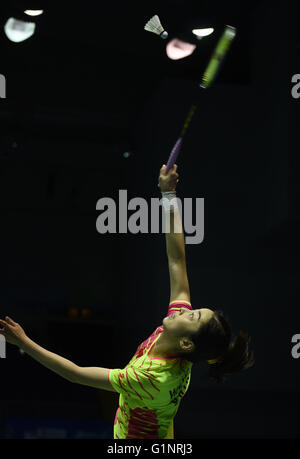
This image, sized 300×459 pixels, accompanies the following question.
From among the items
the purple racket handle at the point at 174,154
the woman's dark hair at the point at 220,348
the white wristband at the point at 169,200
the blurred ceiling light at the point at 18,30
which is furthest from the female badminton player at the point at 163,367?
the blurred ceiling light at the point at 18,30

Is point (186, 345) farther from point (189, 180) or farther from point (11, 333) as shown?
point (189, 180)

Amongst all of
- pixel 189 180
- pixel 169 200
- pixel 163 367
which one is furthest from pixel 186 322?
pixel 189 180

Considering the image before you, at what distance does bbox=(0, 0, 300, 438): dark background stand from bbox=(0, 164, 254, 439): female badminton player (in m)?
3.52

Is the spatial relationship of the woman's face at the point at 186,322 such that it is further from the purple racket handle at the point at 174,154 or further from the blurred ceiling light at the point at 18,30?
the blurred ceiling light at the point at 18,30

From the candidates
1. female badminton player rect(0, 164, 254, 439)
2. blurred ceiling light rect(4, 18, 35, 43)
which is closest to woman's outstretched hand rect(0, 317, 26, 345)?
female badminton player rect(0, 164, 254, 439)

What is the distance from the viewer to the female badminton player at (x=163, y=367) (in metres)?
3.05

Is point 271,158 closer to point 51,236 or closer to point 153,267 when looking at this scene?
point 153,267

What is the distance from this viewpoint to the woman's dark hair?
3.12 m

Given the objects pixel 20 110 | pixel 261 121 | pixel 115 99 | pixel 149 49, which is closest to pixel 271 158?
pixel 261 121

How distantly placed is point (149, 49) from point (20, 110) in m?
1.87

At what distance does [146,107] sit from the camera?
855 centimetres

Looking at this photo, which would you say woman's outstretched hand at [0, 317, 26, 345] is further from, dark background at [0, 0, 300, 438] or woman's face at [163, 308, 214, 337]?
dark background at [0, 0, 300, 438]

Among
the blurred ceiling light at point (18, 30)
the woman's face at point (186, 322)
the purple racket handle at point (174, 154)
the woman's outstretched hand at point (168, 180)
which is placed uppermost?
the blurred ceiling light at point (18, 30)

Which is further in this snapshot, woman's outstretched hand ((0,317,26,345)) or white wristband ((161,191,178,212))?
white wristband ((161,191,178,212))
